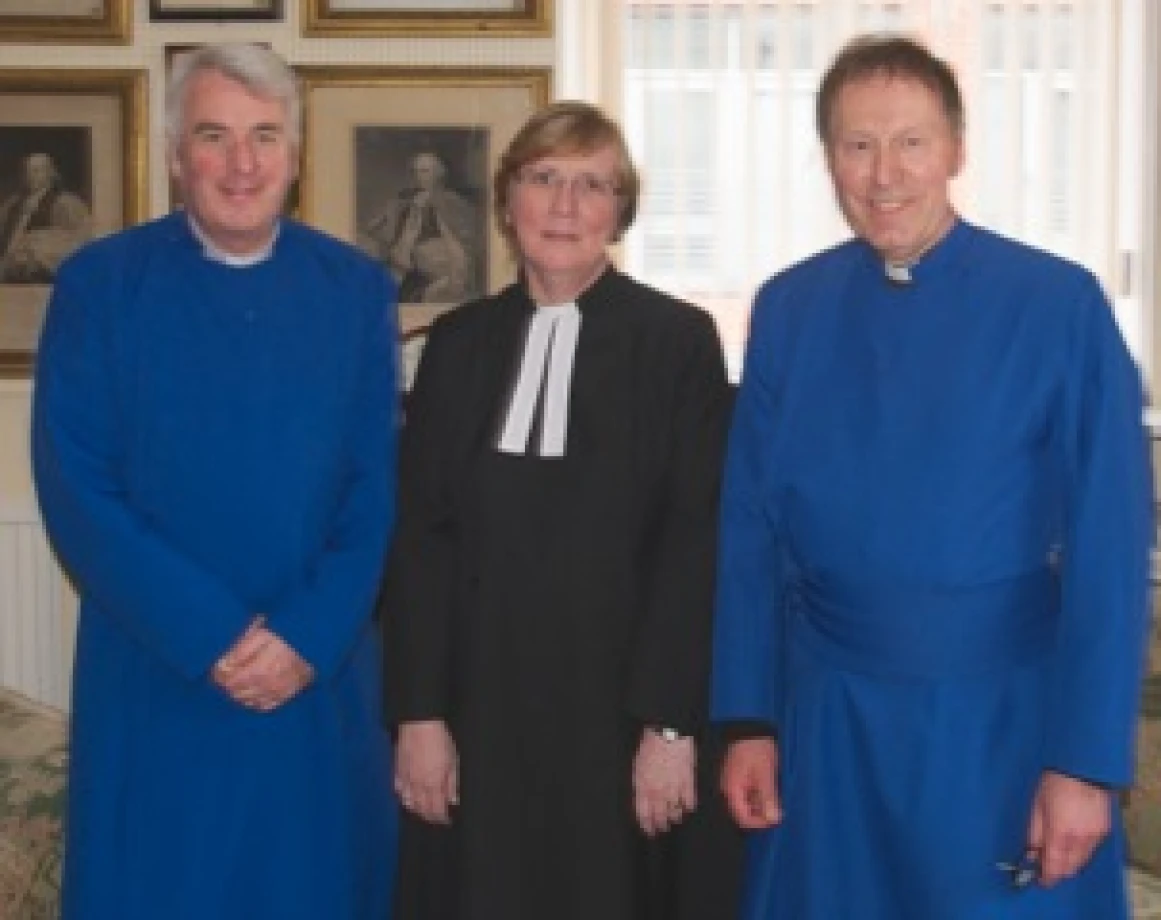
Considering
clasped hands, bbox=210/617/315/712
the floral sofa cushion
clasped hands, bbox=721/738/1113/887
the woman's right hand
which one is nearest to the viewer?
clasped hands, bbox=721/738/1113/887

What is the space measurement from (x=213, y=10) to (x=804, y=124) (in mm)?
1344

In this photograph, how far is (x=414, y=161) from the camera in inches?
155

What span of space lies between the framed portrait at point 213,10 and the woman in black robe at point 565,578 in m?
1.69

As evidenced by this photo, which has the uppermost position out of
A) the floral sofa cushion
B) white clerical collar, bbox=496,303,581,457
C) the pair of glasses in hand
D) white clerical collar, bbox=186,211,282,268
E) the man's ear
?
the man's ear

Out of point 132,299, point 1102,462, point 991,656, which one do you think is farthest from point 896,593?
point 132,299

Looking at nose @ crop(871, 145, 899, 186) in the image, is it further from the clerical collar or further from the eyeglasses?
the eyeglasses

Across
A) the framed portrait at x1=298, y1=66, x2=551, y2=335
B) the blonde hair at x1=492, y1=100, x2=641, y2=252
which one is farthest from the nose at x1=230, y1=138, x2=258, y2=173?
the framed portrait at x1=298, y1=66, x2=551, y2=335

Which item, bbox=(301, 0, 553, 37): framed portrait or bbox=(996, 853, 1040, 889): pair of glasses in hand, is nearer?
bbox=(996, 853, 1040, 889): pair of glasses in hand

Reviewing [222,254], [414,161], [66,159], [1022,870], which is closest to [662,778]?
[1022,870]

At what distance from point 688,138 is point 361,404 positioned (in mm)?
1911

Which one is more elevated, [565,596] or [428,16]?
[428,16]

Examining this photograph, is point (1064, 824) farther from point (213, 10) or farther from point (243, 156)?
point (213, 10)

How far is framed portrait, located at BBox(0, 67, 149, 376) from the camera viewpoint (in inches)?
155

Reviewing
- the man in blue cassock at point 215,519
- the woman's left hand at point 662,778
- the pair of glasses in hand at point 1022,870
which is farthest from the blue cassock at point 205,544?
the pair of glasses in hand at point 1022,870
